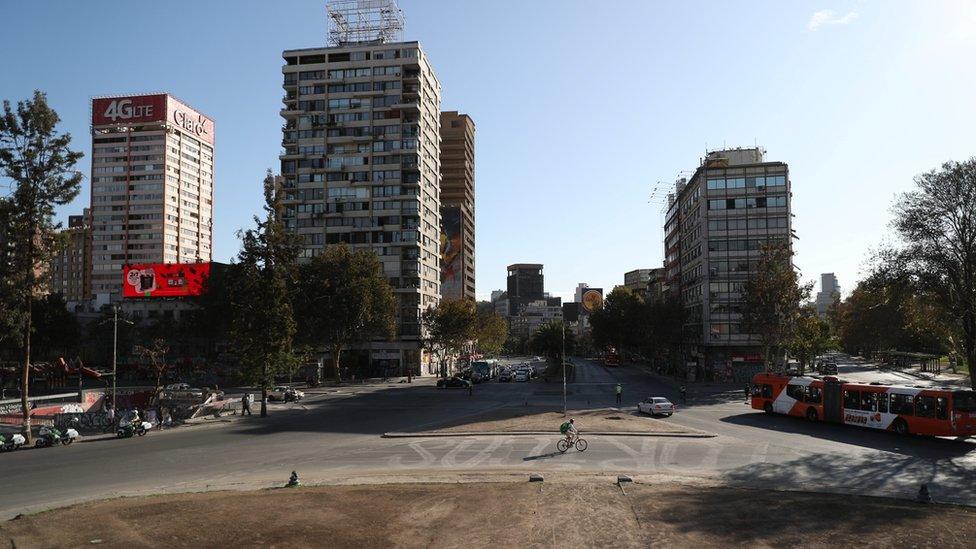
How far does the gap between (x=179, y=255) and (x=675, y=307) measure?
119097 millimetres

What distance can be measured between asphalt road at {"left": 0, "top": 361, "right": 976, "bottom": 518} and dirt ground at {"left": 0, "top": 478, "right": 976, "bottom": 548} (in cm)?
292

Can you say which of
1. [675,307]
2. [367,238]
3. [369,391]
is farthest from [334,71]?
[675,307]

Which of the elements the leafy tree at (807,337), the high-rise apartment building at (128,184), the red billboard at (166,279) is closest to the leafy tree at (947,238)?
the leafy tree at (807,337)

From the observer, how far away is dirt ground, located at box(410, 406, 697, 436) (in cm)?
3488

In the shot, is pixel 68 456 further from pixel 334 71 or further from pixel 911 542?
pixel 334 71

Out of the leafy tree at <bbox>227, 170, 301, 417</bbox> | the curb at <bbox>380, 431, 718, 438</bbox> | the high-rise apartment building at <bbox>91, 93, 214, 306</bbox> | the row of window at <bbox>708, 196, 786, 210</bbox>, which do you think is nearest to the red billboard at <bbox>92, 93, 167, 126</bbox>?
the high-rise apartment building at <bbox>91, 93, 214, 306</bbox>

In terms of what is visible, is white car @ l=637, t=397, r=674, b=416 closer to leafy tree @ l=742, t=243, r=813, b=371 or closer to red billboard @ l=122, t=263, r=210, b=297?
leafy tree @ l=742, t=243, r=813, b=371

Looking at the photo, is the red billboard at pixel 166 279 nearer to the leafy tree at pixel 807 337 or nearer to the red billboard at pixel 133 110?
the red billboard at pixel 133 110

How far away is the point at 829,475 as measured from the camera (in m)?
24.2

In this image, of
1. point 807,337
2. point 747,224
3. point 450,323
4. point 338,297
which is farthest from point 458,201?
point 807,337

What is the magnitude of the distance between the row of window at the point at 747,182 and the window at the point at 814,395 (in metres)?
45.6

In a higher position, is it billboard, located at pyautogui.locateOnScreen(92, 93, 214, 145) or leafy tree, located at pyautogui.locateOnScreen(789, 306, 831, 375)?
billboard, located at pyautogui.locateOnScreen(92, 93, 214, 145)

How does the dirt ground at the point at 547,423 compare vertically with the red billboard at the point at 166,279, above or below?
below

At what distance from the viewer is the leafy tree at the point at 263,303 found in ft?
149
